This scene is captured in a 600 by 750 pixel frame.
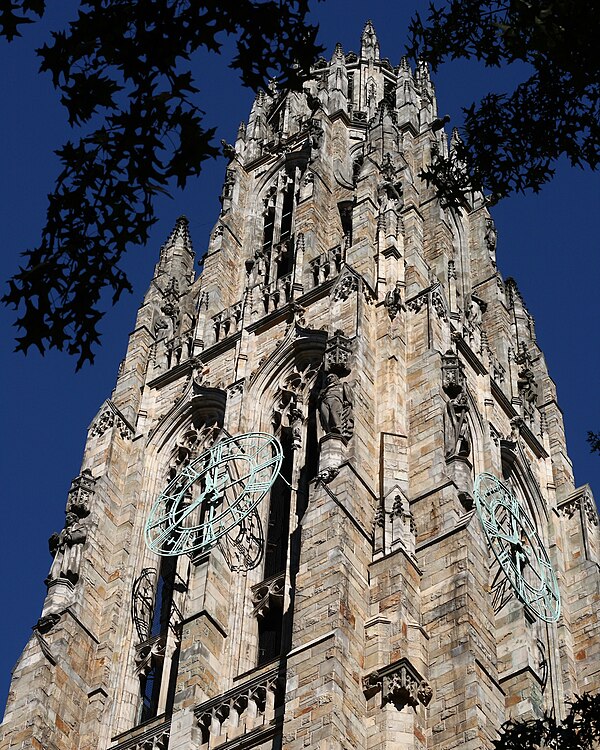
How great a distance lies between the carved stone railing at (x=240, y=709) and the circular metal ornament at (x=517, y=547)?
199 inches

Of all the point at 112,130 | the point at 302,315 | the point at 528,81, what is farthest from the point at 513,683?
the point at 112,130

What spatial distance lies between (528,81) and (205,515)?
14.9 metres

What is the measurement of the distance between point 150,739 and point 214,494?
5.20 meters

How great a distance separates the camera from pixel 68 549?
96.6 feet

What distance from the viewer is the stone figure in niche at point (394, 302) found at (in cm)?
3030

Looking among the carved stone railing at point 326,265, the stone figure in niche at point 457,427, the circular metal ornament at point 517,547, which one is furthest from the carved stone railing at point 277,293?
the circular metal ornament at point 517,547

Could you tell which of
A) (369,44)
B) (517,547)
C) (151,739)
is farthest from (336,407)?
(369,44)

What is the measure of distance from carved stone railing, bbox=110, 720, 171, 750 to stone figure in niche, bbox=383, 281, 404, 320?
891cm

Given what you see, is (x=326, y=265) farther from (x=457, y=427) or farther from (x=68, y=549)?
(x=68, y=549)

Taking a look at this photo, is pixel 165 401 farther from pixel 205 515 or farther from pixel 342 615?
pixel 342 615

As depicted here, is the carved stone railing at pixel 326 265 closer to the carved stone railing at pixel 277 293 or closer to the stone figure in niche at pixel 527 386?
the carved stone railing at pixel 277 293

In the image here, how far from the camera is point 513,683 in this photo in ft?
85.3

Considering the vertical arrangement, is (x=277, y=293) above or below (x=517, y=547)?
above

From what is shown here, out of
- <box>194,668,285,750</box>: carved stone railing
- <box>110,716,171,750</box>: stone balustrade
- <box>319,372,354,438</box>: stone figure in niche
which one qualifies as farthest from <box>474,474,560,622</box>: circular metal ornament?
<box>110,716,171,750</box>: stone balustrade
